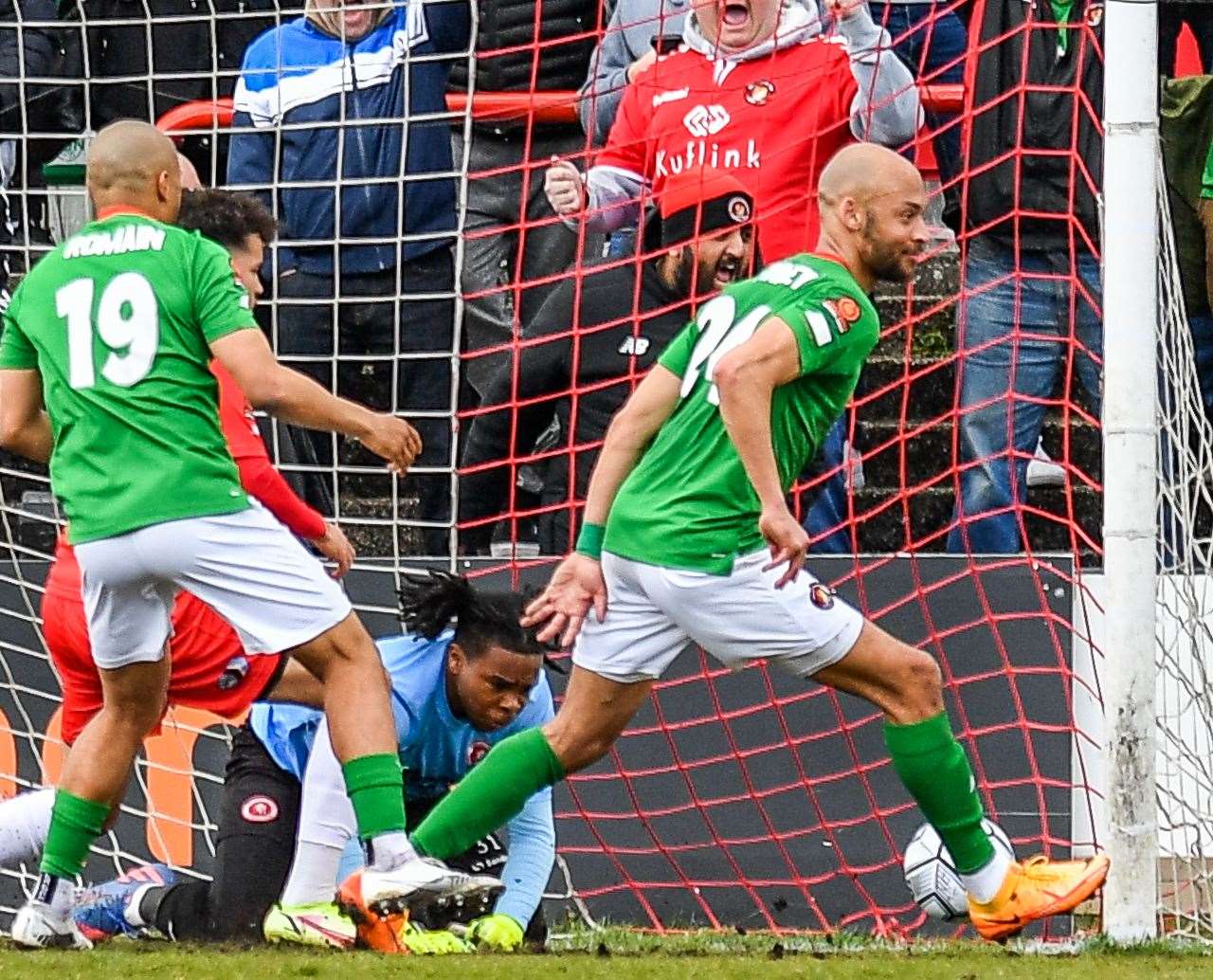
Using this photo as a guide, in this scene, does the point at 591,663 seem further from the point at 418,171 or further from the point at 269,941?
the point at 418,171

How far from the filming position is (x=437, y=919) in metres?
5.88

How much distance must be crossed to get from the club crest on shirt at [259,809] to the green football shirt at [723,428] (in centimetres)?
143

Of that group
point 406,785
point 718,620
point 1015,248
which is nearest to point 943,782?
point 718,620

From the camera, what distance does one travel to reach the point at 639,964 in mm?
4898

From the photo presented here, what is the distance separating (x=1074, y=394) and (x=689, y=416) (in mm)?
3147

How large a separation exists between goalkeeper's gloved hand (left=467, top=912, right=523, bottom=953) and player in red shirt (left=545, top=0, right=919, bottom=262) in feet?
7.27

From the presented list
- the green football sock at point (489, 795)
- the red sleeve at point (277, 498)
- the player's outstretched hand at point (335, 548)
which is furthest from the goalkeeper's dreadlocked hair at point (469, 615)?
the green football sock at point (489, 795)

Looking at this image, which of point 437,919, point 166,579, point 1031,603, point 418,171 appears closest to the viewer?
point 166,579

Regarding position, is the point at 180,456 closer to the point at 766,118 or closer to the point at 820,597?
the point at 820,597

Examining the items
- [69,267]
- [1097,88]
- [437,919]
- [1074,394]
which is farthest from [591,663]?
[1074,394]

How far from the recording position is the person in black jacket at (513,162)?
25.8ft

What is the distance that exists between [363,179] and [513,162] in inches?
25.6

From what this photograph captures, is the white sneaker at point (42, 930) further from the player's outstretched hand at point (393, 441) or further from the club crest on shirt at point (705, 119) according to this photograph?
the club crest on shirt at point (705, 119)

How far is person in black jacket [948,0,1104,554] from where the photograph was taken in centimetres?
681
